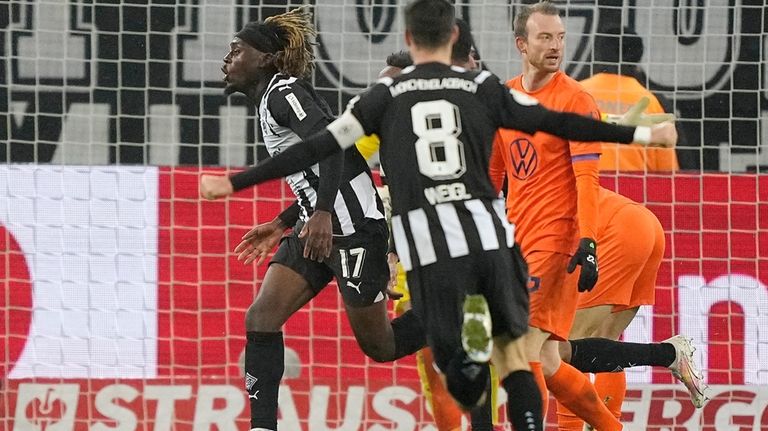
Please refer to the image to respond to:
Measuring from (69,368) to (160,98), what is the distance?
1619mm

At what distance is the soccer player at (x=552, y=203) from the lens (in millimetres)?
5285

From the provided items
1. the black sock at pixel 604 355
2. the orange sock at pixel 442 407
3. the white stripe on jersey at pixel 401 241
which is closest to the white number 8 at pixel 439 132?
the white stripe on jersey at pixel 401 241

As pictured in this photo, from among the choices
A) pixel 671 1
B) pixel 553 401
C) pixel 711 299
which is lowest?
pixel 553 401

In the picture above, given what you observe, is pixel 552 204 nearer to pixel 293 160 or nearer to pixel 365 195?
pixel 365 195

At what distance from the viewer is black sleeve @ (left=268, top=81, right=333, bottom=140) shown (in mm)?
5297

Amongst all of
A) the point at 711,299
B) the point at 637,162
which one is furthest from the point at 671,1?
the point at 711,299

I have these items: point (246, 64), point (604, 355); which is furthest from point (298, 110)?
point (604, 355)

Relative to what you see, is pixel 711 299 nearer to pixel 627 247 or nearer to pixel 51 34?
pixel 627 247

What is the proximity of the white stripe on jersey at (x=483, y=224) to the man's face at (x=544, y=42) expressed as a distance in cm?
134

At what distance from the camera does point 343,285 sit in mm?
5445

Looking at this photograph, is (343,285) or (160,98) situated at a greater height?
(160,98)

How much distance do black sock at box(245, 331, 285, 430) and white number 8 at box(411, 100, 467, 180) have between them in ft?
4.65

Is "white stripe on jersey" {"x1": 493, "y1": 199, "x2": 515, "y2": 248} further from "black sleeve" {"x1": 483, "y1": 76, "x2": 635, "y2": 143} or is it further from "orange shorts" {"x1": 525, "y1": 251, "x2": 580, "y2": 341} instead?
"orange shorts" {"x1": 525, "y1": 251, "x2": 580, "y2": 341}

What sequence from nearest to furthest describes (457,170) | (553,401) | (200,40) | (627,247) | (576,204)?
(457,170)
(576,204)
(627,247)
(553,401)
(200,40)
